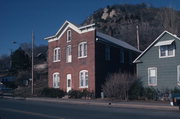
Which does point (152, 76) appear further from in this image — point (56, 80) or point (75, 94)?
point (56, 80)

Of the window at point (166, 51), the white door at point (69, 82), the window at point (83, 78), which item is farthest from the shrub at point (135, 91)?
the white door at point (69, 82)

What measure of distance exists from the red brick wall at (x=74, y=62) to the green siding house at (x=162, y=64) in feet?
18.9

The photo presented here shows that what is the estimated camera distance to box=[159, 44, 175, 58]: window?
89.9 ft

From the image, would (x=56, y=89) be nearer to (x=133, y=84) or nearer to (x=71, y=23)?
(x=71, y=23)

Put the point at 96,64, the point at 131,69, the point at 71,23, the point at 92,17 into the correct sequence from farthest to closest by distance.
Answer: the point at 92,17, the point at 131,69, the point at 71,23, the point at 96,64

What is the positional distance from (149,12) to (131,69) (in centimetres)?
7226

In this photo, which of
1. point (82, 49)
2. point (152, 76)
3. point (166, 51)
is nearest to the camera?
point (166, 51)

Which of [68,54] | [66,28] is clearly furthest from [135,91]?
[66,28]

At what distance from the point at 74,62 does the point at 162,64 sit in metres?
11.6

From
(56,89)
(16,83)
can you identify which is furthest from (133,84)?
(16,83)

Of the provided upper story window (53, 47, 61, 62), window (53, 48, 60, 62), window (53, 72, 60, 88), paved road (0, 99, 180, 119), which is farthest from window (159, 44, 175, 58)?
window (53, 72, 60, 88)

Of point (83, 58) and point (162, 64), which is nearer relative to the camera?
point (162, 64)

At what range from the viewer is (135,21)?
9112cm

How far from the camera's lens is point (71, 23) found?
114 ft
